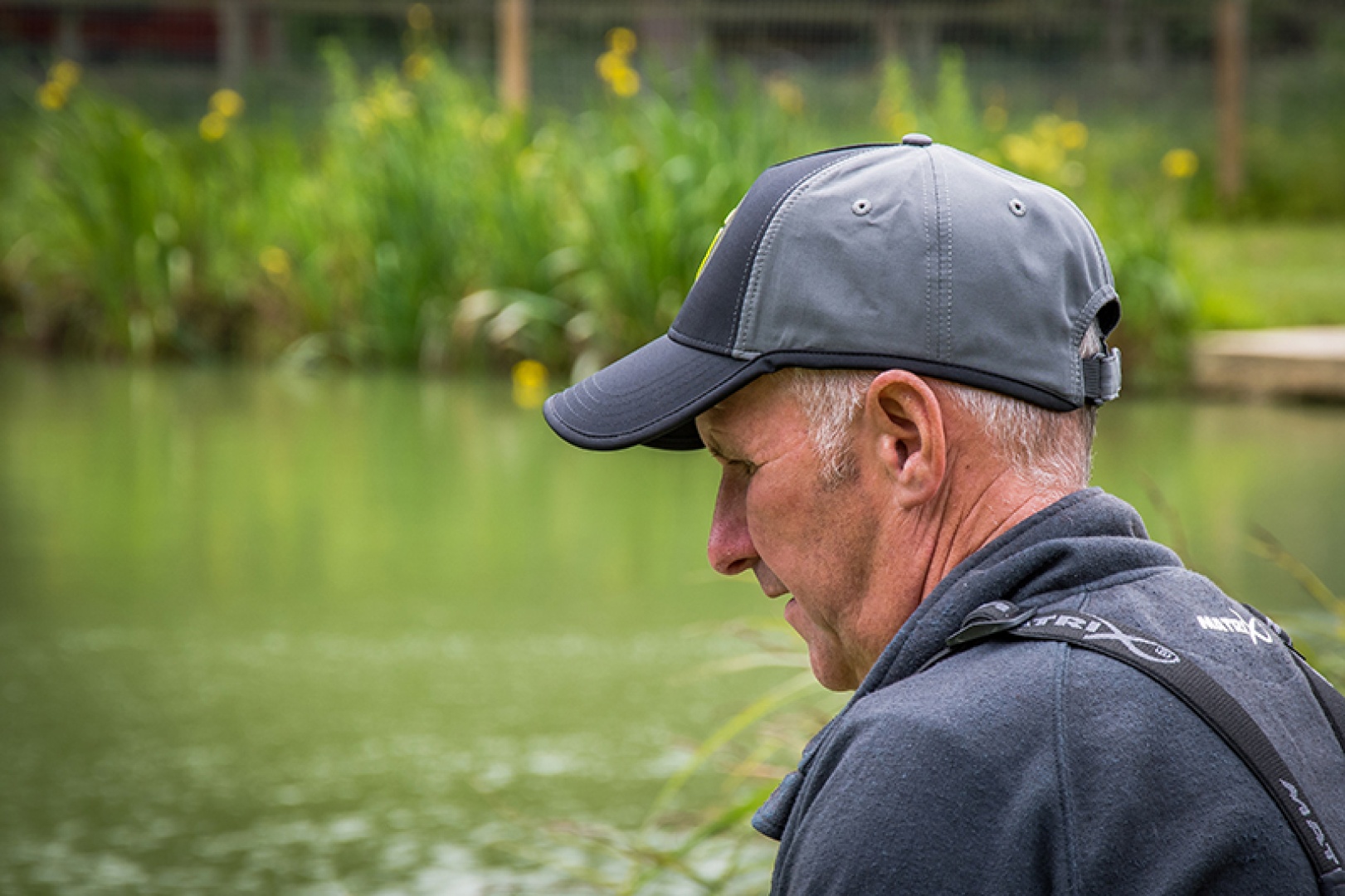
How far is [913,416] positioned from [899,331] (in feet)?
0.15

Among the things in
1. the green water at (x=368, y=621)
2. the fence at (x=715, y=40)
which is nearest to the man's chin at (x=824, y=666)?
the green water at (x=368, y=621)

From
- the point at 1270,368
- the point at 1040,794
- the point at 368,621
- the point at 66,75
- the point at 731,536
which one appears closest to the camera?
the point at 1040,794

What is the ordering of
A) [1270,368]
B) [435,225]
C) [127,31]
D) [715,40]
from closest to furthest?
1. [1270,368]
2. [435,225]
3. [715,40]
4. [127,31]

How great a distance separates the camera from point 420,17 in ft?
32.9

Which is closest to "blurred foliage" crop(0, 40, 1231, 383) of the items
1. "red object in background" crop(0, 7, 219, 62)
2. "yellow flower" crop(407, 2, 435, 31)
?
"yellow flower" crop(407, 2, 435, 31)

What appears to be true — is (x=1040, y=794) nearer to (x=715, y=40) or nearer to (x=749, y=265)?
(x=749, y=265)

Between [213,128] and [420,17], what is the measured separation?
2.40 m

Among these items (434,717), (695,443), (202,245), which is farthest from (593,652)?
(202,245)

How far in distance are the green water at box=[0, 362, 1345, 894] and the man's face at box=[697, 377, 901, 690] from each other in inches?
35.1

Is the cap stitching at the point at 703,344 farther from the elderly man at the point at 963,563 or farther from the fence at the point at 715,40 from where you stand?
the fence at the point at 715,40

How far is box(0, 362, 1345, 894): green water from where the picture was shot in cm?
225

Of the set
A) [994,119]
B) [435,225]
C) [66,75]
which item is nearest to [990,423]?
[435,225]

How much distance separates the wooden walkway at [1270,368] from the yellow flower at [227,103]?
4.91 meters

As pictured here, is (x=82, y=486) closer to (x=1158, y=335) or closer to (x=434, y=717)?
(x=434, y=717)
